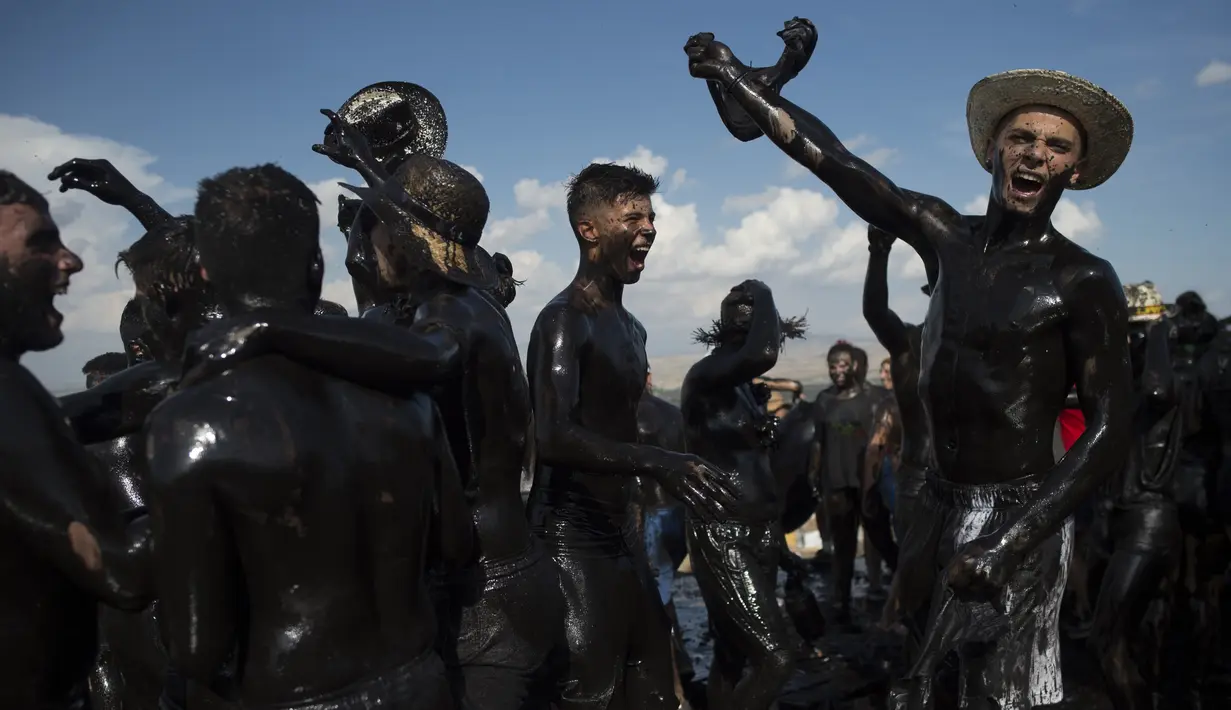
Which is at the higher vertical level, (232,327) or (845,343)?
(845,343)

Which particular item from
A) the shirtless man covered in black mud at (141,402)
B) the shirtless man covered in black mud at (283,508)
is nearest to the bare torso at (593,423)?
the shirtless man covered in black mud at (141,402)

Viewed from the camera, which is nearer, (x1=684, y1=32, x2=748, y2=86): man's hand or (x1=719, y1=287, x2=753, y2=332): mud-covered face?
(x1=684, y1=32, x2=748, y2=86): man's hand

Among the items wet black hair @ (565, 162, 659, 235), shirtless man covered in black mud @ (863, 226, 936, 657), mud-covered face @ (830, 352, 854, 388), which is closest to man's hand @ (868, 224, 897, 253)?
shirtless man covered in black mud @ (863, 226, 936, 657)

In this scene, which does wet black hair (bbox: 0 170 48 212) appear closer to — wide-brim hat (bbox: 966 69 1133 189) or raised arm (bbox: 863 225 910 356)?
wide-brim hat (bbox: 966 69 1133 189)

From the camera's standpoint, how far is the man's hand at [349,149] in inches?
151

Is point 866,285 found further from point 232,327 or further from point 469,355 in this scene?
point 232,327

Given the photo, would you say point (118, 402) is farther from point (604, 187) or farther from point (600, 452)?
point (604, 187)

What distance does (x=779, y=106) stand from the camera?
11.6 ft

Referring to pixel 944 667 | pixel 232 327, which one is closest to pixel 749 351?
pixel 944 667

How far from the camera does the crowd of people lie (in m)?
1.96

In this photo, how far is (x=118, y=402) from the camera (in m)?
2.64

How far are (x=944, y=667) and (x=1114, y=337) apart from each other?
1.18 meters

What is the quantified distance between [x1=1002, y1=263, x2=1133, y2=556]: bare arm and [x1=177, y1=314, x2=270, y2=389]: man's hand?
2311 millimetres

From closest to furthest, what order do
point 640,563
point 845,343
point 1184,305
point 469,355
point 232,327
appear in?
point 232,327 → point 469,355 → point 640,563 → point 1184,305 → point 845,343
